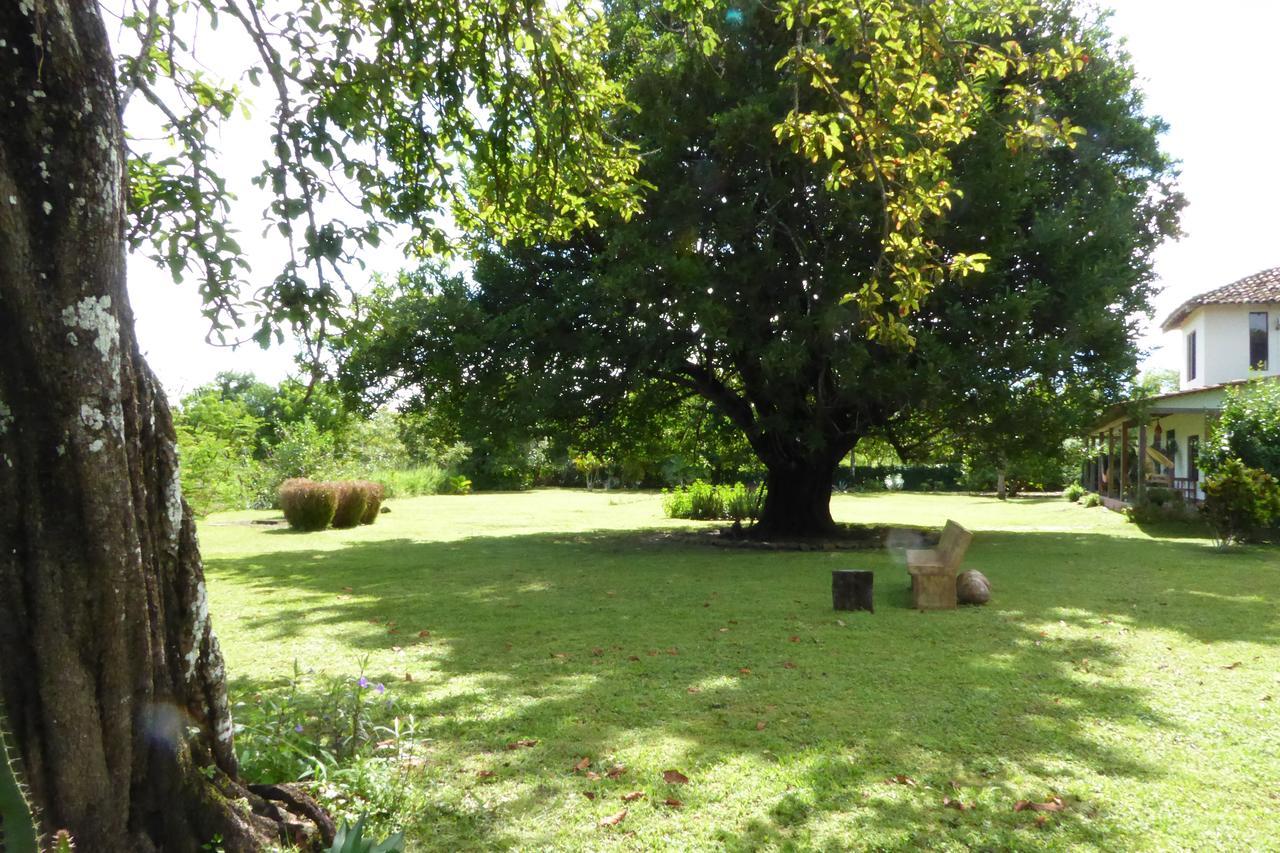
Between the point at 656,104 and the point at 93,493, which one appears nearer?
the point at 93,493

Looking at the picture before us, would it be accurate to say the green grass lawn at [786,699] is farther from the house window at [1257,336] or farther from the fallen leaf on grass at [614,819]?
the house window at [1257,336]

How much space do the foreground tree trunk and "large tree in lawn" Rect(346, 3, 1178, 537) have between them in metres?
11.1

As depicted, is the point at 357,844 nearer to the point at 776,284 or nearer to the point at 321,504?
the point at 776,284

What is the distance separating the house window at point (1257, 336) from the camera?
2819 centimetres

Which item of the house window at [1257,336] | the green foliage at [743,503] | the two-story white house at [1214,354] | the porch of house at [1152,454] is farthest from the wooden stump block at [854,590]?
the house window at [1257,336]

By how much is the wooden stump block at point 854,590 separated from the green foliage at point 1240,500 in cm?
996

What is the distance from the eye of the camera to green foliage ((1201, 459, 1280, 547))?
15680mm

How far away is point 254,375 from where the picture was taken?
76.1 metres

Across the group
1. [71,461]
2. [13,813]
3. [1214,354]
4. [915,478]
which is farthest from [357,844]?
[915,478]

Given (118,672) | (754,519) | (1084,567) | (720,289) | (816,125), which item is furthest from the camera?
(754,519)

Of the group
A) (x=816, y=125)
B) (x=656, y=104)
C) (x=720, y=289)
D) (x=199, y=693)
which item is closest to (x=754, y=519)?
(x=720, y=289)

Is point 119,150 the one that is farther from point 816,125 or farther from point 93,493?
point 816,125

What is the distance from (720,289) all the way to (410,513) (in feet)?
53.2

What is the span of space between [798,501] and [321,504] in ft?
37.0
